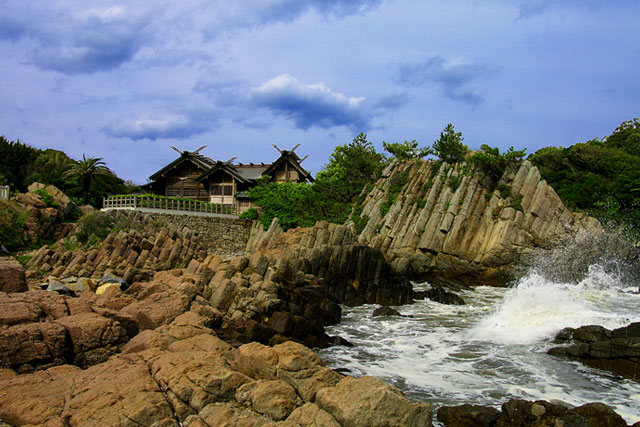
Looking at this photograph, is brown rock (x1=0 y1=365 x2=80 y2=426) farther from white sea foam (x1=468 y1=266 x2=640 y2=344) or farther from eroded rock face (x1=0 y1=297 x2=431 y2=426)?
white sea foam (x1=468 y1=266 x2=640 y2=344)

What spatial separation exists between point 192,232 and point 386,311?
26.0m

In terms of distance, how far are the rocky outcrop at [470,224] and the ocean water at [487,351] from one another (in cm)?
814

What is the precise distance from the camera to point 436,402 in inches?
366

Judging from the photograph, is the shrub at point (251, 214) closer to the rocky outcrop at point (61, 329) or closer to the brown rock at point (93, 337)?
the rocky outcrop at point (61, 329)

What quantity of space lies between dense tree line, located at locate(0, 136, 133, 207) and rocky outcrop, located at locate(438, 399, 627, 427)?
40.2 m

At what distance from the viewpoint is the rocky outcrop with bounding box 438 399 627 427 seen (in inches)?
285

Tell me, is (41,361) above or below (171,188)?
below

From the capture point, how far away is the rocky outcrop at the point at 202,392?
6.37 meters

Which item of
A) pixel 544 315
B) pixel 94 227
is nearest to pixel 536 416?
pixel 544 315

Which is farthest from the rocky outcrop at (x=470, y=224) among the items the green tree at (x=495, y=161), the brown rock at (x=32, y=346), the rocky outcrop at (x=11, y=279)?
the brown rock at (x=32, y=346)

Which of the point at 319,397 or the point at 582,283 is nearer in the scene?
the point at 319,397

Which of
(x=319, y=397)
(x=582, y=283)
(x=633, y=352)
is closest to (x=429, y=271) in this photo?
(x=582, y=283)

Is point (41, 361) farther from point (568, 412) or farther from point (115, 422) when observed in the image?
point (568, 412)

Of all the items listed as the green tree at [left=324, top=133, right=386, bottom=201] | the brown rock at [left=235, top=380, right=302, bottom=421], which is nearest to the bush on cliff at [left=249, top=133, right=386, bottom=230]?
the green tree at [left=324, top=133, right=386, bottom=201]
